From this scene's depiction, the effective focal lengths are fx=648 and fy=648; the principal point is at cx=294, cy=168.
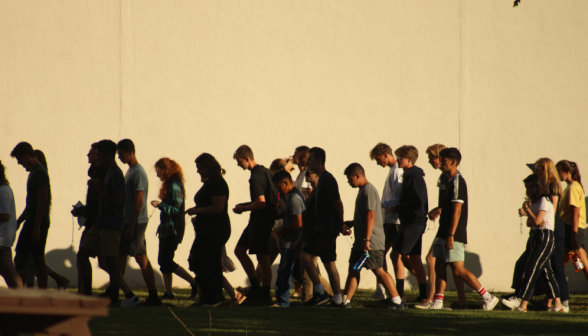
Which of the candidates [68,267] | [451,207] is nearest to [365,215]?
[451,207]

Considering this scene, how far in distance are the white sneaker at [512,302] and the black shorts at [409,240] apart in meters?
1.10

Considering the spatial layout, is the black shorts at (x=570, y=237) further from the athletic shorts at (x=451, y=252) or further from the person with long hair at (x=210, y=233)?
the person with long hair at (x=210, y=233)

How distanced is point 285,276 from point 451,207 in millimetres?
2022

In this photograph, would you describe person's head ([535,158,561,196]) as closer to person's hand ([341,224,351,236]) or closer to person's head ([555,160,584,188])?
person's head ([555,160,584,188])

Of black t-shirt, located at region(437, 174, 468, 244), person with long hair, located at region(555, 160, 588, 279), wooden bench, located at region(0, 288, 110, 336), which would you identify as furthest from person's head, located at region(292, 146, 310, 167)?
wooden bench, located at region(0, 288, 110, 336)

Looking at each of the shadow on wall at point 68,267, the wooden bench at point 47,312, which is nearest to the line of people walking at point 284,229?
the shadow on wall at point 68,267

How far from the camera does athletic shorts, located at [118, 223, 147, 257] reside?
748 centimetres

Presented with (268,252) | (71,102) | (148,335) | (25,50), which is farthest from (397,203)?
(25,50)

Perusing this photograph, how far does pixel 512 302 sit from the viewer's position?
7.32m

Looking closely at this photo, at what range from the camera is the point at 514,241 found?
33.9 ft

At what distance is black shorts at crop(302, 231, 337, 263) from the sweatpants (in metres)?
2.11

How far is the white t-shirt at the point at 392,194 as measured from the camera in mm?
8312

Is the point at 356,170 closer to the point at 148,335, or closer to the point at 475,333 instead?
the point at 475,333

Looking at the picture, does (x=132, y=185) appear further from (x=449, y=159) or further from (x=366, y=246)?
(x=449, y=159)
